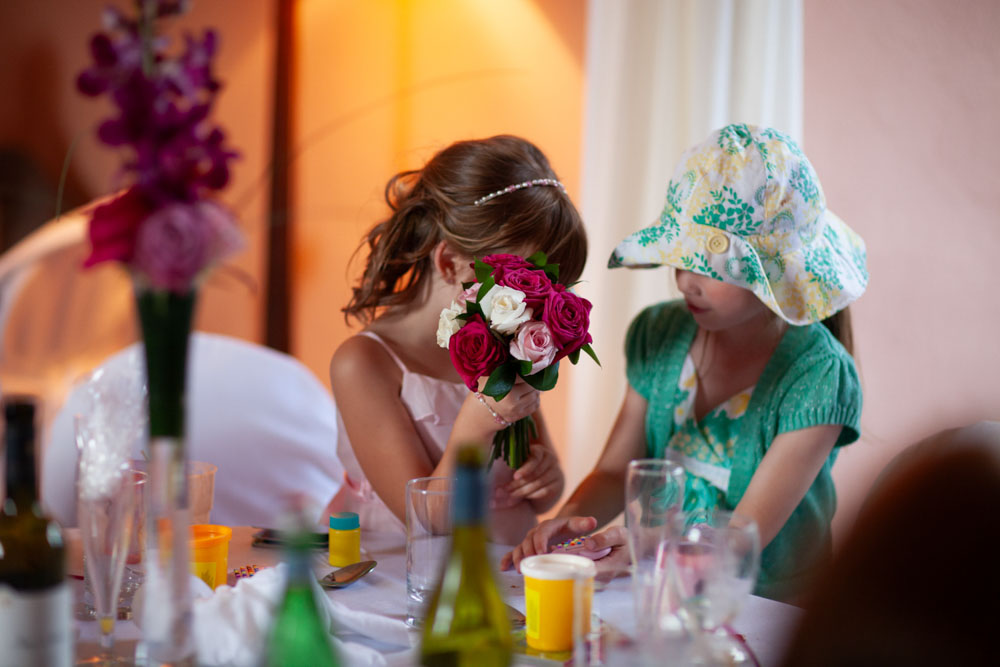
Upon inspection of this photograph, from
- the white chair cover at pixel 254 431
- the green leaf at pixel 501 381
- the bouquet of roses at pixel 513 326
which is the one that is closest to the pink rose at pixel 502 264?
the bouquet of roses at pixel 513 326

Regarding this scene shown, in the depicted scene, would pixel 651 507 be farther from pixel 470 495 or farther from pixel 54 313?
pixel 54 313

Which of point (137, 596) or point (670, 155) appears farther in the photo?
point (670, 155)

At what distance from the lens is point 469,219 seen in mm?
1633

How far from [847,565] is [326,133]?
9.75 feet

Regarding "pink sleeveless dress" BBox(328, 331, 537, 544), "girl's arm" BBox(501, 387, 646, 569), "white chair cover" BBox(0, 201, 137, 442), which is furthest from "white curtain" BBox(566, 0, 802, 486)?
"white chair cover" BBox(0, 201, 137, 442)

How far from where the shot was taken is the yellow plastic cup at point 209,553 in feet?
3.46

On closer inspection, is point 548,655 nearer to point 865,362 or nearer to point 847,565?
point 847,565

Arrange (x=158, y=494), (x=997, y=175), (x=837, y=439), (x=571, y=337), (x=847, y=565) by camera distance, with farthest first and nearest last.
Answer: (x=997, y=175), (x=837, y=439), (x=571, y=337), (x=158, y=494), (x=847, y=565)

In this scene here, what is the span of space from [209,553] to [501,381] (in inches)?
17.4

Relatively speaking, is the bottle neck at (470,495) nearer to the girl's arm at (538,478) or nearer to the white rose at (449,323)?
the white rose at (449,323)

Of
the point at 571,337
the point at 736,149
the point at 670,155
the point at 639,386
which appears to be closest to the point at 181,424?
the point at 571,337

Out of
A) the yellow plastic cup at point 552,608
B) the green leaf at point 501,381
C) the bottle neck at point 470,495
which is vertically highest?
the green leaf at point 501,381

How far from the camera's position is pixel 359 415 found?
1.61 metres

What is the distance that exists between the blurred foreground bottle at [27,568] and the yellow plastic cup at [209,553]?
0.87 feet
